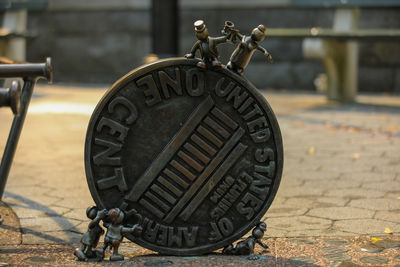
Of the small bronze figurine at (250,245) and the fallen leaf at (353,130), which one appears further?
the fallen leaf at (353,130)

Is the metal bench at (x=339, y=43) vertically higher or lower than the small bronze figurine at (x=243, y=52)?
lower

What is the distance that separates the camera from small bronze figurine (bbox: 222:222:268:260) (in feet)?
9.57

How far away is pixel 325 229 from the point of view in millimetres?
3385

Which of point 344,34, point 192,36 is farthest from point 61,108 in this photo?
point 344,34

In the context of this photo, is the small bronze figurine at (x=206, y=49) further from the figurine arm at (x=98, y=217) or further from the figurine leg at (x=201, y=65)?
the figurine arm at (x=98, y=217)

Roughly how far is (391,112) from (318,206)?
388 centimetres

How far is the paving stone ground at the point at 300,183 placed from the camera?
3.26 meters

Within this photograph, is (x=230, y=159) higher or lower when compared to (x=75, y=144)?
higher

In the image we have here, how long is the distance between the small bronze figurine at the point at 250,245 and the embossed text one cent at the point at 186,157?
40 mm

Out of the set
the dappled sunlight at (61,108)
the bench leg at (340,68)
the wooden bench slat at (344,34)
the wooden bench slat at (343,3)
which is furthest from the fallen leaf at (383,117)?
the dappled sunlight at (61,108)

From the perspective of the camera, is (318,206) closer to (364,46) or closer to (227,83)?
(227,83)

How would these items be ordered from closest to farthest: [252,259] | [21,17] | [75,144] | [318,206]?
[252,259]
[318,206]
[75,144]
[21,17]

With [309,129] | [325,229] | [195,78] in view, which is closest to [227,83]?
[195,78]

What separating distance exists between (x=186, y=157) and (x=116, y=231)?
1.39ft
